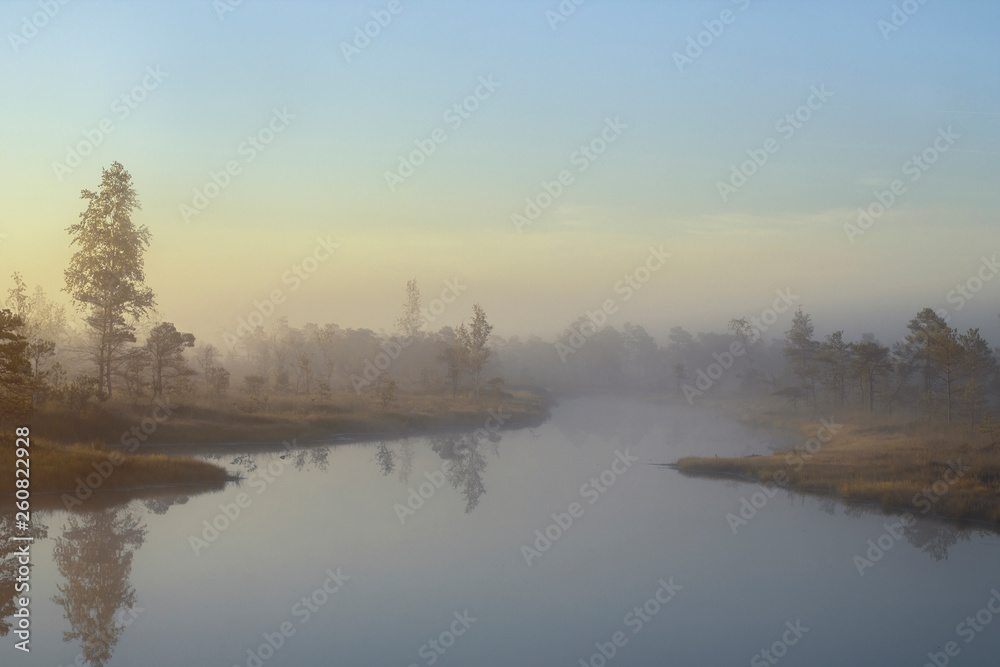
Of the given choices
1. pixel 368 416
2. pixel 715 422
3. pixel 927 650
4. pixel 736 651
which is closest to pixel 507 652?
pixel 736 651

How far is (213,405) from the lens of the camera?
37.8 metres

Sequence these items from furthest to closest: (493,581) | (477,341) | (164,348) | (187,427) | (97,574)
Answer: (477,341) → (164,348) → (187,427) → (493,581) → (97,574)

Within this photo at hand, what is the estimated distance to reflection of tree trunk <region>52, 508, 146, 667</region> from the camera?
1137cm

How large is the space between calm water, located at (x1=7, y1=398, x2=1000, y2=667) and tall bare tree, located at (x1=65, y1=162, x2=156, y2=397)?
16381 mm

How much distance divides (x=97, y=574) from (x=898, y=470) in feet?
88.1

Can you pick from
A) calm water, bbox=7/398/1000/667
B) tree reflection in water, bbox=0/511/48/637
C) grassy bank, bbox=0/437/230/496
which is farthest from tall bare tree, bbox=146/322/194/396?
tree reflection in water, bbox=0/511/48/637

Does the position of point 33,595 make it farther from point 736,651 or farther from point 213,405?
point 213,405

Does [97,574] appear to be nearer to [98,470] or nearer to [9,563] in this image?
[9,563]

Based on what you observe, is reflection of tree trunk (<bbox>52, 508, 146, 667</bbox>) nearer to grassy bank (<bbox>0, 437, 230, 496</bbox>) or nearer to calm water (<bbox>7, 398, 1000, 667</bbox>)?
calm water (<bbox>7, 398, 1000, 667</bbox>)

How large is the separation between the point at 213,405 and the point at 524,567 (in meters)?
26.8

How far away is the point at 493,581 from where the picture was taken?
15.5 meters

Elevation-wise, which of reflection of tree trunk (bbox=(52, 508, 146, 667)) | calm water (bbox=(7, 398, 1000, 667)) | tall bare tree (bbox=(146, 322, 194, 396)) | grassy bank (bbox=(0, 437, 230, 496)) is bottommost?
calm water (bbox=(7, 398, 1000, 667))

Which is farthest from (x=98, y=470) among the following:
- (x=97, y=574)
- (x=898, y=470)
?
(x=898, y=470)

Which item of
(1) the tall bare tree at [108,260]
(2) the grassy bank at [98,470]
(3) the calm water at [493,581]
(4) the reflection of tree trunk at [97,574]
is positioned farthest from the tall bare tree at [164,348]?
(4) the reflection of tree trunk at [97,574]
